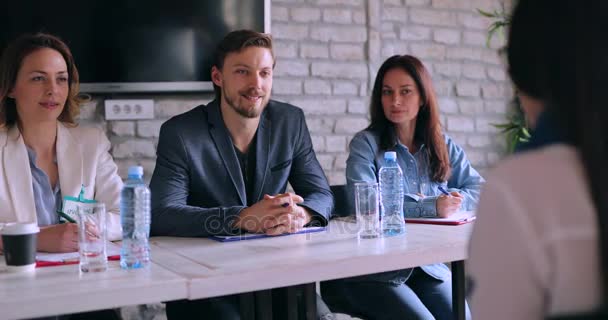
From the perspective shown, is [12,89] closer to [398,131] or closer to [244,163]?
[244,163]

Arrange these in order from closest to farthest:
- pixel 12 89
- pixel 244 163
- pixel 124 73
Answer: pixel 12 89, pixel 244 163, pixel 124 73

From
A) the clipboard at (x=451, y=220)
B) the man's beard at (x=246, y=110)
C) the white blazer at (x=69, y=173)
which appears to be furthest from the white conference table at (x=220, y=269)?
the man's beard at (x=246, y=110)

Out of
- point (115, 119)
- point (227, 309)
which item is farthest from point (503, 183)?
point (115, 119)

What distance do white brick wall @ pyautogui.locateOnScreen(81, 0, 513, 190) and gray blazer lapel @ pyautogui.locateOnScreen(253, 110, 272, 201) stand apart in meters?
0.97

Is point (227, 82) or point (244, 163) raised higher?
point (227, 82)

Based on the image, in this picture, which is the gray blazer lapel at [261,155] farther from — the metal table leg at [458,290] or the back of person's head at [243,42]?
the metal table leg at [458,290]

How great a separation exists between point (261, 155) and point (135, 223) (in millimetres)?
746

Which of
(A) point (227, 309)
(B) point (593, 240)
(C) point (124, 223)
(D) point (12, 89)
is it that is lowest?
(A) point (227, 309)

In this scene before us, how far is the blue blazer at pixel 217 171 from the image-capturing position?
77.0 inches

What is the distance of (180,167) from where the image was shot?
7.06 ft

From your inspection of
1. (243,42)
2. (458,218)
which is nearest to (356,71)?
(243,42)

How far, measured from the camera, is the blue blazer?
1955 mm

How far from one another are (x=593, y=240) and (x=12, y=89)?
6.32 ft

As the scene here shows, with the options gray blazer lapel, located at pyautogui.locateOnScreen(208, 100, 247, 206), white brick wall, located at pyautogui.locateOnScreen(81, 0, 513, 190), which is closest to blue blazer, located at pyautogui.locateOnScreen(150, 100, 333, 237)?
gray blazer lapel, located at pyautogui.locateOnScreen(208, 100, 247, 206)
